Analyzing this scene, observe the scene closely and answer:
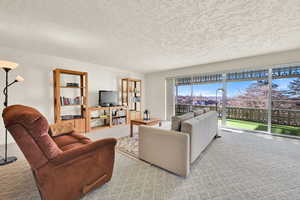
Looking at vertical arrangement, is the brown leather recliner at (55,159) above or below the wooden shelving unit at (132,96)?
below

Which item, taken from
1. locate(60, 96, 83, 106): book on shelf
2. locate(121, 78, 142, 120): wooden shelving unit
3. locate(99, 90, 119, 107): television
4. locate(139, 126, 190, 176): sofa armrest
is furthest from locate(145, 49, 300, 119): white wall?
locate(139, 126, 190, 176): sofa armrest

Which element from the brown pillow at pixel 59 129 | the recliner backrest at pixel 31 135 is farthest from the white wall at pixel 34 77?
the recliner backrest at pixel 31 135

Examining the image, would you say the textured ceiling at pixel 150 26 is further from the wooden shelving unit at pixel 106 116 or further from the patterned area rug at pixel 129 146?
the patterned area rug at pixel 129 146

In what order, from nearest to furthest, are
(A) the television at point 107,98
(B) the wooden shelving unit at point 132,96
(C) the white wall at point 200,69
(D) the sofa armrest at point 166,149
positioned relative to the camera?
(D) the sofa armrest at point 166,149 → (C) the white wall at point 200,69 → (A) the television at point 107,98 → (B) the wooden shelving unit at point 132,96

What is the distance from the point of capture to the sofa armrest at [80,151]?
4.12 ft

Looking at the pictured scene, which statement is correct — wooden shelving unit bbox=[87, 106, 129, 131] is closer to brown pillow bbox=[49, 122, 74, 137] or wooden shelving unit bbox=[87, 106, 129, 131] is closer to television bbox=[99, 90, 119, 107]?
television bbox=[99, 90, 119, 107]

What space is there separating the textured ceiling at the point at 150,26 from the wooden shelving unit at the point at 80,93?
28.0 inches

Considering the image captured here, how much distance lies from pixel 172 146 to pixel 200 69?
3.96 metres

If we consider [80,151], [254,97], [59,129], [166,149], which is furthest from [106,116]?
[254,97]

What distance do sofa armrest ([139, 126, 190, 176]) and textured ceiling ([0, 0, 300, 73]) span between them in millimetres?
1775

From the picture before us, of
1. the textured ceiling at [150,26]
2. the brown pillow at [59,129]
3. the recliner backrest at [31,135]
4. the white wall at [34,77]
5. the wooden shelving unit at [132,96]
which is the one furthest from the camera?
the wooden shelving unit at [132,96]

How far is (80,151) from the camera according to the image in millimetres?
1375

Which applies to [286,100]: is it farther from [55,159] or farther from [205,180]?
[55,159]

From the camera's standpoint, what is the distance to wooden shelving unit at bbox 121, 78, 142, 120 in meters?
5.68
